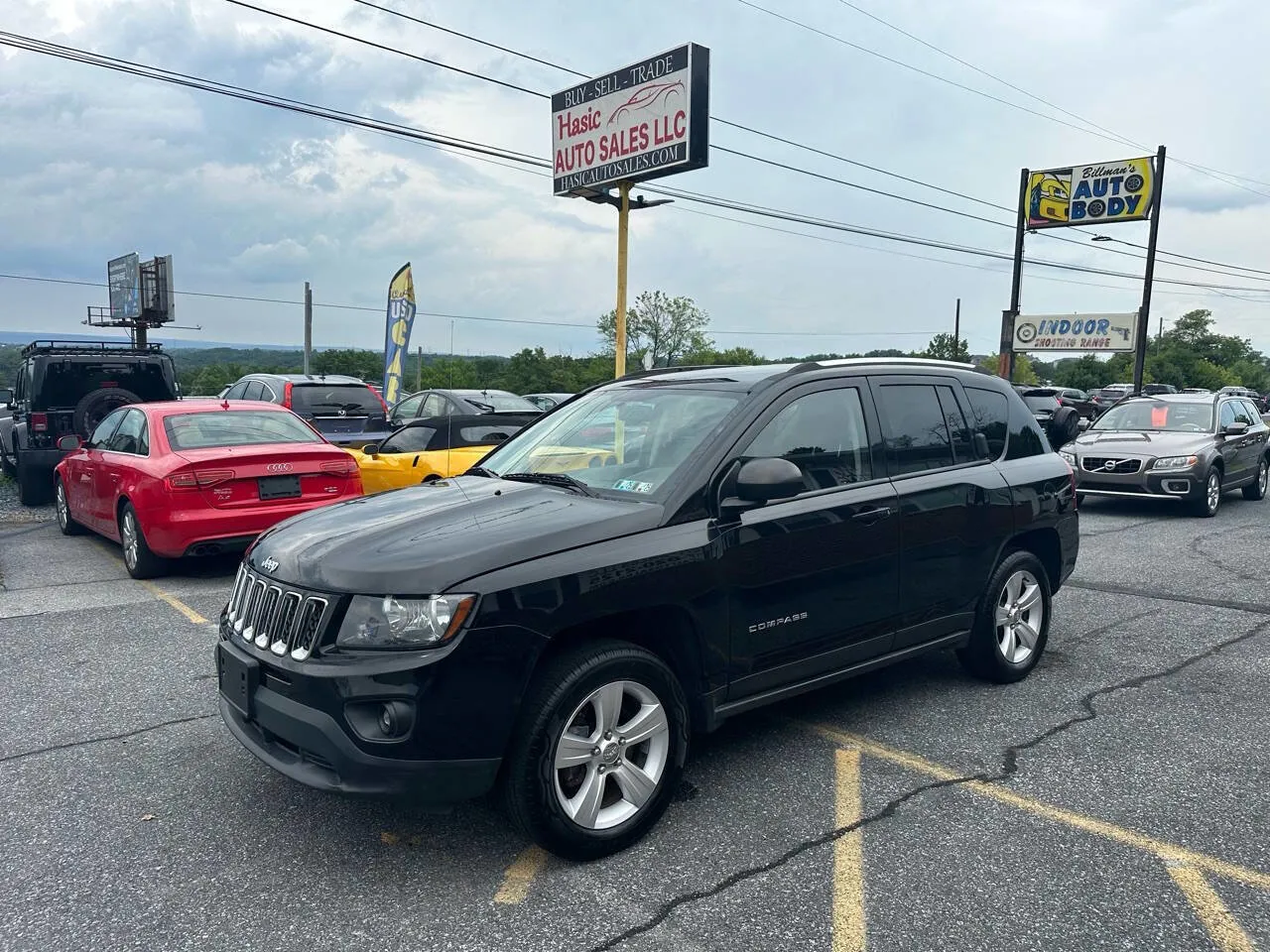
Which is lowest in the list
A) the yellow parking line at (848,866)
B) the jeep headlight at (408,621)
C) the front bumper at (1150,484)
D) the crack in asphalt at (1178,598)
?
the yellow parking line at (848,866)

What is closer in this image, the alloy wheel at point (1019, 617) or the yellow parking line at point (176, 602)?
the alloy wheel at point (1019, 617)

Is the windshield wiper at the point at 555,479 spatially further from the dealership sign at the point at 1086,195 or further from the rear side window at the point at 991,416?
the dealership sign at the point at 1086,195

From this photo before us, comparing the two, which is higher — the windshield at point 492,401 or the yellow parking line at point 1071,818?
the windshield at point 492,401

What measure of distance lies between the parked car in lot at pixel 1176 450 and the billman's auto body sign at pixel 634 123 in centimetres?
670

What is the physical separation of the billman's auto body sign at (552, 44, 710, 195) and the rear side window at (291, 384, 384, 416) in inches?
157

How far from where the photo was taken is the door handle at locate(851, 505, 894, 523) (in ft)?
13.6

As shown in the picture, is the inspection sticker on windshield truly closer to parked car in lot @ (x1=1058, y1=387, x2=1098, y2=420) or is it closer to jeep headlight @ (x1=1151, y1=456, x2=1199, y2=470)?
jeep headlight @ (x1=1151, y1=456, x2=1199, y2=470)

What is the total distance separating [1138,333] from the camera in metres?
28.9

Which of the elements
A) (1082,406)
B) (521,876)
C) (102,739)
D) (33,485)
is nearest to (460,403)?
(33,485)

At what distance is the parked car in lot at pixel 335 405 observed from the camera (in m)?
12.7

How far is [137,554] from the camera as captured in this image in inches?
307

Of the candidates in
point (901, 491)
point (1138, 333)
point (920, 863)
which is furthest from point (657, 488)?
point (1138, 333)

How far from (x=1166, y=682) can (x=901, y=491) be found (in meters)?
2.23

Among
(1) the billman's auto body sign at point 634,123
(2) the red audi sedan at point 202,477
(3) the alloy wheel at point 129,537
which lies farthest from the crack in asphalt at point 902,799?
(1) the billman's auto body sign at point 634,123
